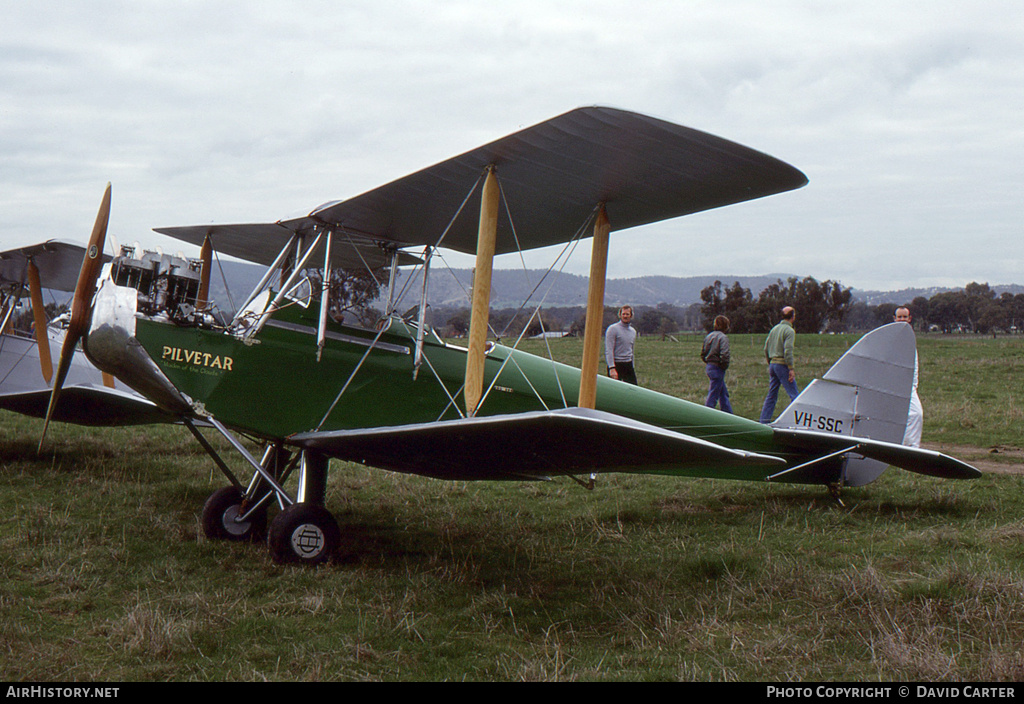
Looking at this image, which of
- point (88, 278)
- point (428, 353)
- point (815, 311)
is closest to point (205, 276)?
point (88, 278)

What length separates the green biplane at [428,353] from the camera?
428cm

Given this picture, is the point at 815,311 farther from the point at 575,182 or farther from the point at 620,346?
the point at 575,182

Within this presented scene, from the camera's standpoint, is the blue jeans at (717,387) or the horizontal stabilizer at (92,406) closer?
the horizontal stabilizer at (92,406)

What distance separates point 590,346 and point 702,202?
52.5 inches

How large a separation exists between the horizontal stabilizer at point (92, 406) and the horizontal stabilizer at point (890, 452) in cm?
576

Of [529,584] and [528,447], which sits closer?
[528,447]

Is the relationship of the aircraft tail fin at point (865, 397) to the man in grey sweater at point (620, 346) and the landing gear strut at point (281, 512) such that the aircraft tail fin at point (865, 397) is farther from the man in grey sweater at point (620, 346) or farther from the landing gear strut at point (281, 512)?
the landing gear strut at point (281, 512)

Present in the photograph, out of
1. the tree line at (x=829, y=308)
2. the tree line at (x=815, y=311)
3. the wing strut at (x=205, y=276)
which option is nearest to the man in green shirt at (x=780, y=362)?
the wing strut at (x=205, y=276)

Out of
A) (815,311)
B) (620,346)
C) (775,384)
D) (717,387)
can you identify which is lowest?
(717,387)

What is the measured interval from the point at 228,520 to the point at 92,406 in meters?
3.19

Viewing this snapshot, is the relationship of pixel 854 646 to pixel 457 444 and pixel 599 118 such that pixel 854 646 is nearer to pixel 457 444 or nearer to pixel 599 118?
pixel 457 444

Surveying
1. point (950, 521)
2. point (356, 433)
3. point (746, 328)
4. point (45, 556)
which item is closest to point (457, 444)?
point (356, 433)

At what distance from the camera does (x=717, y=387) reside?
10891 millimetres

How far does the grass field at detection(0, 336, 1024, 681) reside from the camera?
3.37 meters
